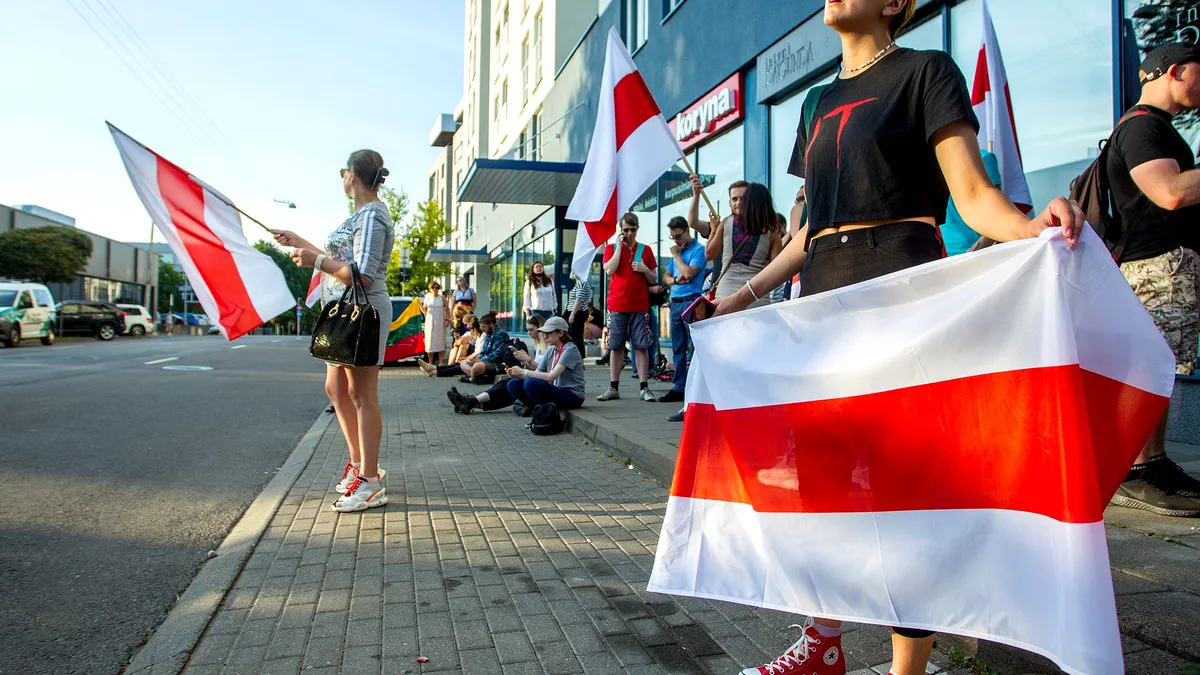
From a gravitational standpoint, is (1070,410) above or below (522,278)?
below

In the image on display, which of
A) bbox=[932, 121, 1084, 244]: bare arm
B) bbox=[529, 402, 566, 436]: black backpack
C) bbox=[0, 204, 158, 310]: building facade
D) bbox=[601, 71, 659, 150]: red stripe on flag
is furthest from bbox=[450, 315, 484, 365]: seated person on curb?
bbox=[0, 204, 158, 310]: building facade

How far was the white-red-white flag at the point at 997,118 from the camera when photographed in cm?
475

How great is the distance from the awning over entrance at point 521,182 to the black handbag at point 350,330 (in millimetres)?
12478

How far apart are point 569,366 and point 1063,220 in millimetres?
6507

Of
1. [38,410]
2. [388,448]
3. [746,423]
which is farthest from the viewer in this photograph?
[38,410]

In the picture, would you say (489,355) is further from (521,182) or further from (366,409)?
(366,409)

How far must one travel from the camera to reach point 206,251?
4551mm

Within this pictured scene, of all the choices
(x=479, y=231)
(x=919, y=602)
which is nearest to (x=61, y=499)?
(x=919, y=602)

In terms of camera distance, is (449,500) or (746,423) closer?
(746,423)

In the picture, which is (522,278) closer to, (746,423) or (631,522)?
(631,522)

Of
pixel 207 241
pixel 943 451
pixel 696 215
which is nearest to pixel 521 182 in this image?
pixel 696 215

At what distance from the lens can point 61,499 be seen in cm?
472

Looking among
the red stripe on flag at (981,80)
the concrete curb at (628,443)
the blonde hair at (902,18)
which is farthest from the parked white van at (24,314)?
the blonde hair at (902,18)

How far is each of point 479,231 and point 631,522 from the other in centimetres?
3482
